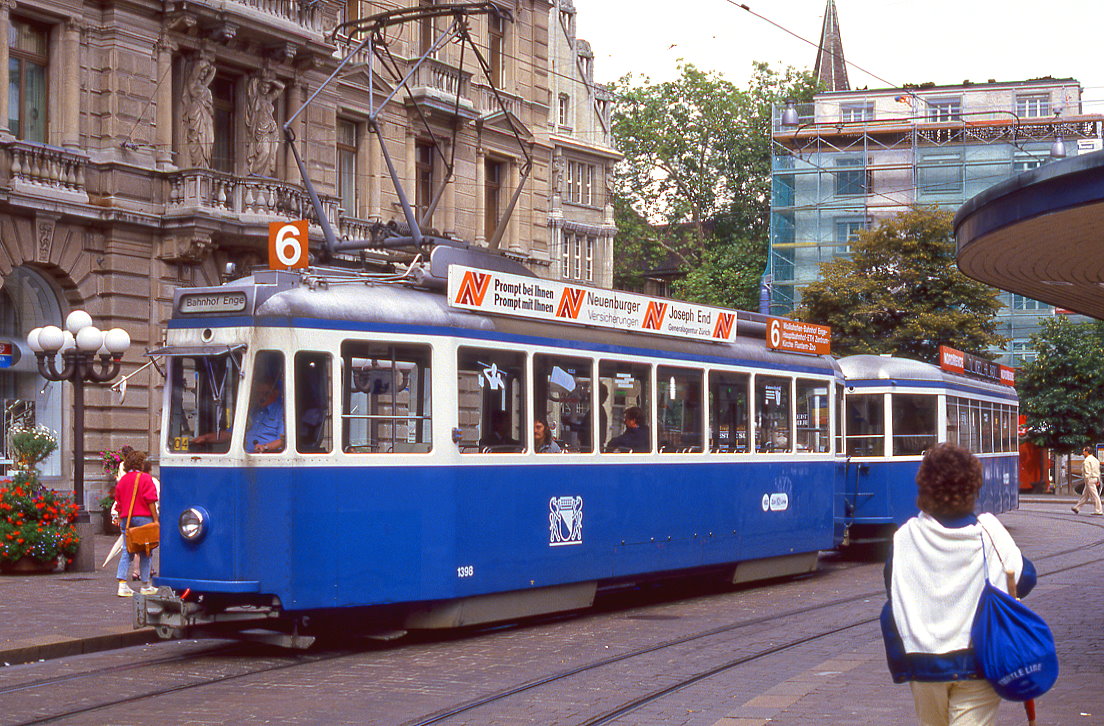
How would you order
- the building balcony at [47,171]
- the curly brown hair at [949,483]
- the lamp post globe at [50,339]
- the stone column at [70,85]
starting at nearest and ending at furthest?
the curly brown hair at [949,483], the lamp post globe at [50,339], the building balcony at [47,171], the stone column at [70,85]

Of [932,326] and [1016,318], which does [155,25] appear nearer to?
[932,326]

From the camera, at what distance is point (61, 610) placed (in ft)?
46.8

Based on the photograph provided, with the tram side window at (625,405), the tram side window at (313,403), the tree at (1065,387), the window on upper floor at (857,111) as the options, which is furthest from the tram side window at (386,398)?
the window on upper floor at (857,111)

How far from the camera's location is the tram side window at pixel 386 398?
37.8ft

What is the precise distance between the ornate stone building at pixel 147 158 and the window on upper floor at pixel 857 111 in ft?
137

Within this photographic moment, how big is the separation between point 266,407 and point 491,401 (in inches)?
82.7

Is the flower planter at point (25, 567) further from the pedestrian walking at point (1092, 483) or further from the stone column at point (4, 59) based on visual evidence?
the pedestrian walking at point (1092, 483)

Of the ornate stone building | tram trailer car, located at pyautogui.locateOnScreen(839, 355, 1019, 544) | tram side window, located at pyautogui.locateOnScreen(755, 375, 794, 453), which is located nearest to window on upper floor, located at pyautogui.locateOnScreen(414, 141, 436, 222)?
the ornate stone building

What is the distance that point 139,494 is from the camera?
15742mm

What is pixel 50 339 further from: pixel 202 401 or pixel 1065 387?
pixel 1065 387

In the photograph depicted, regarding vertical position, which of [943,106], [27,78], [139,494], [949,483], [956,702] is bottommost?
[956,702]

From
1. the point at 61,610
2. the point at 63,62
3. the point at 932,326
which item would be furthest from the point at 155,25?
the point at 932,326

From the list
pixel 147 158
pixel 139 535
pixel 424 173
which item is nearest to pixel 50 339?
pixel 139 535

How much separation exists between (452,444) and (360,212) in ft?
64.7
